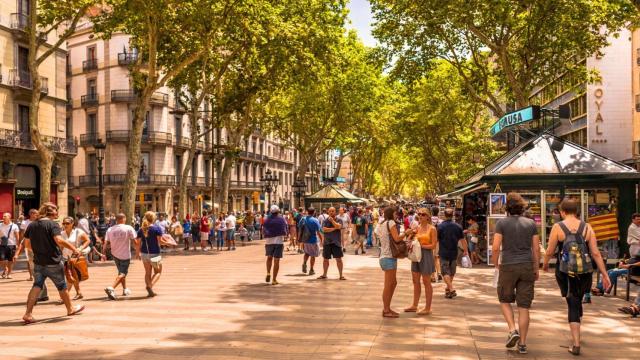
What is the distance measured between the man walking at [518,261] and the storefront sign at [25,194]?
100 ft

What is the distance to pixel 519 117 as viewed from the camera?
18078mm

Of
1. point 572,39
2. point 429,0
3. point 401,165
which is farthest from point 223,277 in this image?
point 401,165

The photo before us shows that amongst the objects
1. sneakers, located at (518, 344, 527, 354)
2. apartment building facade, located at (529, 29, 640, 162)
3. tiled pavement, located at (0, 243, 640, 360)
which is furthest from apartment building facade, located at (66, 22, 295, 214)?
sneakers, located at (518, 344, 527, 354)

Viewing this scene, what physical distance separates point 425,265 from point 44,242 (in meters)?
5.87

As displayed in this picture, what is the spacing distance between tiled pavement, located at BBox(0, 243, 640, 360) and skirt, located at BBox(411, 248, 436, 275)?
705 mm

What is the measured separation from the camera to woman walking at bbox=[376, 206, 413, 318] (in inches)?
357

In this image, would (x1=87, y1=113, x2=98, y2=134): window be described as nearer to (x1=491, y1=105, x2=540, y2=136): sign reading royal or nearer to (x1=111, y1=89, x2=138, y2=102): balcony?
(x1=111, y1=89, x2=138, y2=102): balcony

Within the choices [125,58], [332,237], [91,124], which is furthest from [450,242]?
[91,124]

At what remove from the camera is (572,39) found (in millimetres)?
21000

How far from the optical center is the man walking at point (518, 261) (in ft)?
22.3

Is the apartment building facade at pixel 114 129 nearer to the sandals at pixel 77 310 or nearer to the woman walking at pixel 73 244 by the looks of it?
the woman walking at pixel 73 244

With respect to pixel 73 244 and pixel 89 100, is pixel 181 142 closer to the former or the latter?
pixel 89 100

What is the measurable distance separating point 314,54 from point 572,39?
11301mm

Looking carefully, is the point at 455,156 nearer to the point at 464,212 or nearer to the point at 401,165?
the point at 464,212
